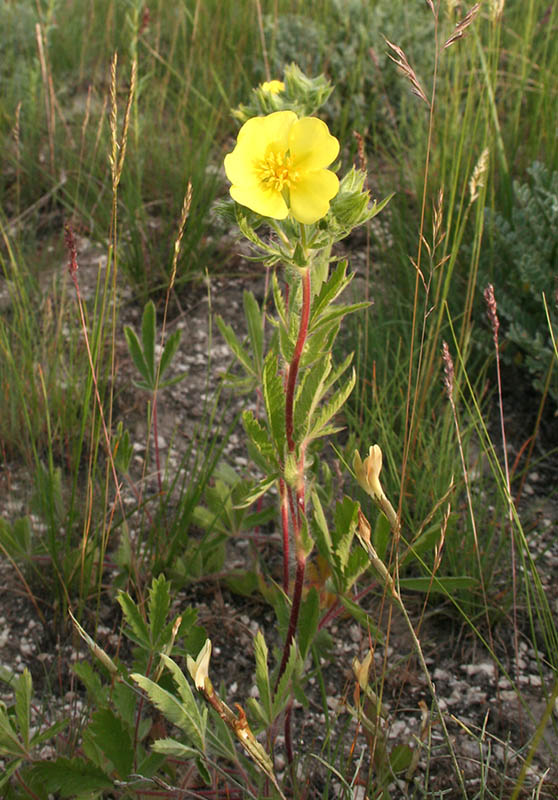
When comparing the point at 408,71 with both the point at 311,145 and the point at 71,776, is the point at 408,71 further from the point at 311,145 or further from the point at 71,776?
the point at 71,776

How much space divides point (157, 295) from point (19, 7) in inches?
64.5

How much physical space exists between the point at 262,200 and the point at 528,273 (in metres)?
1.09

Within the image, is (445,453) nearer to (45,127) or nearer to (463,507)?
(463,507)

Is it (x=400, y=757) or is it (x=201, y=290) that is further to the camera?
(x=201, y=290)

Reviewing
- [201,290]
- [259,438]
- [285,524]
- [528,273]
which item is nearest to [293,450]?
[259,438]

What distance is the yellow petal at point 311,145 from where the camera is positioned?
3.38 feet

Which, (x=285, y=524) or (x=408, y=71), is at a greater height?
(x=408, y=71)

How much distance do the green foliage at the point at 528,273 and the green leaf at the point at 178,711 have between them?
1194 mm

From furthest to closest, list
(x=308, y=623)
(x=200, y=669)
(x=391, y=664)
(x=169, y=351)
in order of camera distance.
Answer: (x=169, y=351) < (x=391, y=664) < (x=308, y=623) < (x=200, y=669)

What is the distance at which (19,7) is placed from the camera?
3.14 meters

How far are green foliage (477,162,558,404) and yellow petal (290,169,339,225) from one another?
3.25ft

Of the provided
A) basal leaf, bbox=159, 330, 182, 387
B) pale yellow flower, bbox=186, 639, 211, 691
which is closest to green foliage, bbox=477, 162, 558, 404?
basal leaf, bbox=159, 330, 182, 387

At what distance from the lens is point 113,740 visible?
109cm

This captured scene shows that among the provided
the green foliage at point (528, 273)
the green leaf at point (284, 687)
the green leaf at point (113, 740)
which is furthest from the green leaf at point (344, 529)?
the green foliage at point (528, 273)
